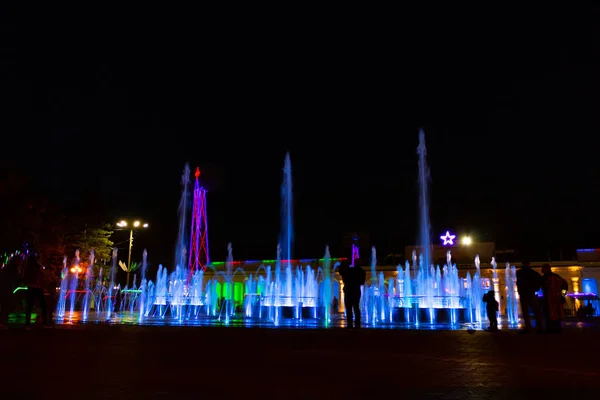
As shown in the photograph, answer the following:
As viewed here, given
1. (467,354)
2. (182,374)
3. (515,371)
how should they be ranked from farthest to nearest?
(467,354) < (515,371) < (182,374)

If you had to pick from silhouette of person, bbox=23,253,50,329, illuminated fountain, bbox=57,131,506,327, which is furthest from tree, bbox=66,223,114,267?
silhouette of person, bbox=23,253,50,329

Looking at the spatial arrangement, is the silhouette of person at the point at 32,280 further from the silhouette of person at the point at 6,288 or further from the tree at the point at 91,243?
the tree at the point at 91,243

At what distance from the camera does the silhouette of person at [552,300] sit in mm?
9742

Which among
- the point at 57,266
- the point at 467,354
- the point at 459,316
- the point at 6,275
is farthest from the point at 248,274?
the point at 467,354

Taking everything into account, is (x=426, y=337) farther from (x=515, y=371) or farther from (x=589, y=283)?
(x=589, y=283)

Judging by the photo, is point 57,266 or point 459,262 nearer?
point 57,266

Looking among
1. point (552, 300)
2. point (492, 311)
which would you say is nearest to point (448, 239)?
point (492, 311)

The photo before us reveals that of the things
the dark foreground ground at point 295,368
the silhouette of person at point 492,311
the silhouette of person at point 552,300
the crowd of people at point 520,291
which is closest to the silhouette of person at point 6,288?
the crowd of people at point 520,291

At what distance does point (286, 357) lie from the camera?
554 cm

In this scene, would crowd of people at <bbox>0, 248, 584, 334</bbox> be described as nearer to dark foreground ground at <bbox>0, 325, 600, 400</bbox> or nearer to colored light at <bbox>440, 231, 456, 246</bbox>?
dark foreground ground at <bbox>0, 325, 600, 400</bbox>

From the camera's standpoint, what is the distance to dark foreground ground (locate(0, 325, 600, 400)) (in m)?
3.68

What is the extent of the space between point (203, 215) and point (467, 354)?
30535 mm

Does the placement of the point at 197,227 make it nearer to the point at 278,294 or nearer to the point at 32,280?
the point at 278,294

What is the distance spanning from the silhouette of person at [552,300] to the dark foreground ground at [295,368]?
2152 millimetres
